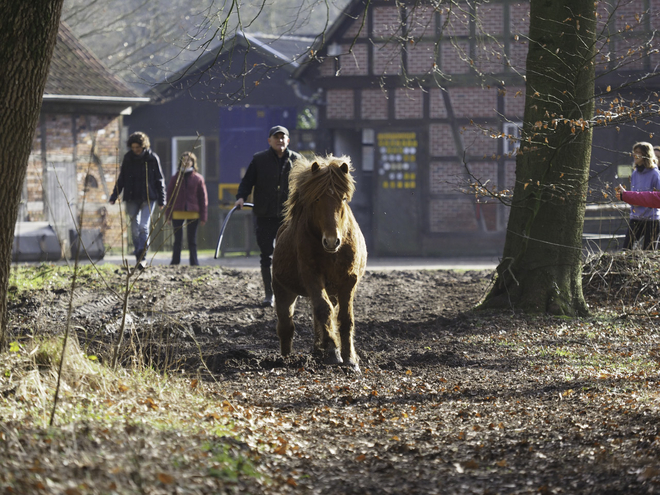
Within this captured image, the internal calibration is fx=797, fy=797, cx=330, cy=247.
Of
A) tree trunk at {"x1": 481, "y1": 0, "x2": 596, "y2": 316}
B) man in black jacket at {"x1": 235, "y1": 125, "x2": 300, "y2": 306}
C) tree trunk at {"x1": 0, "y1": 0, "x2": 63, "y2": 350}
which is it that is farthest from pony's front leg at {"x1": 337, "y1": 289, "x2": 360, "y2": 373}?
man in black jacket at {"x1": 235, "y1": 125, "x2": 300, "y2": 306}

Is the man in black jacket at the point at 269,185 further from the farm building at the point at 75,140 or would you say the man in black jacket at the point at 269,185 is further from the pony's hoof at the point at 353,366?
the farm building at the point at 75,140

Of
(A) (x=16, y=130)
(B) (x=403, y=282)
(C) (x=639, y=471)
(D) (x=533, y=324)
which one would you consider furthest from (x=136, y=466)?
(B) (x=403, y=282)

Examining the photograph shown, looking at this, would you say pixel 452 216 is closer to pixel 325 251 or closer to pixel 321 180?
pixel 325 251

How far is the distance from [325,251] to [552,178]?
11.3 feet

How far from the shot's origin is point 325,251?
6309 millimetres

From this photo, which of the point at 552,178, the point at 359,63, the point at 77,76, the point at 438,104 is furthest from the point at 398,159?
the point at 552,178

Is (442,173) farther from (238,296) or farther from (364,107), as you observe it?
(238,296)

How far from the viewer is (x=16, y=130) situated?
483 centimetres

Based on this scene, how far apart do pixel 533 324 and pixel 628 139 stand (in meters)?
13.8

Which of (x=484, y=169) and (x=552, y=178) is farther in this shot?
(x=484, y=169)

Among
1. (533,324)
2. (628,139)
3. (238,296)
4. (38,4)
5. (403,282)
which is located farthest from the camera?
(628,139)

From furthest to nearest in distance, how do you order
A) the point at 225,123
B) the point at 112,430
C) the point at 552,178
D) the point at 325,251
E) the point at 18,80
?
the point at 225,123 → the point at 552,178 → the point at 325,251 → the point at 18,80 → the point at 112,430

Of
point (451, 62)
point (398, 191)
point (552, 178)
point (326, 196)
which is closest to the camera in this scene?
point (326, 196)

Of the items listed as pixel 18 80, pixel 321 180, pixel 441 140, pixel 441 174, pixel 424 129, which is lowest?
pixel 321 180
